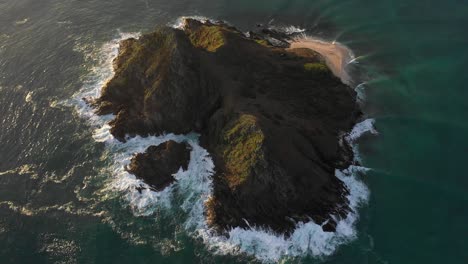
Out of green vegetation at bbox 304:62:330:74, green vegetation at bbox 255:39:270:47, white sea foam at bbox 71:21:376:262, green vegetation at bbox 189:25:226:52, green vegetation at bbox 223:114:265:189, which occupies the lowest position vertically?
white sea foam at bbox 71:21:376:262

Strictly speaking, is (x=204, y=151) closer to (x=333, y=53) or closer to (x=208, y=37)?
(x=208, y=37)

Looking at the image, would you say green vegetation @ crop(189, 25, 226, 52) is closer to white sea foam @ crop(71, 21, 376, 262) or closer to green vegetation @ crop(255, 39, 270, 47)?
green vegetation @ crop(255, 39, 270, 47)

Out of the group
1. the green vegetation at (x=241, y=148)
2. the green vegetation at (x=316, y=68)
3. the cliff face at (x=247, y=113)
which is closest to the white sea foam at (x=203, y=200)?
the cliff face at (x=247, y=113)

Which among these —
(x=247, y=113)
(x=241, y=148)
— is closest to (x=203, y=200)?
(x=241, y=148)

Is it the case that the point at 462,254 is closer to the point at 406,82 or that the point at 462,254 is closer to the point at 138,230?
the point at 406,82

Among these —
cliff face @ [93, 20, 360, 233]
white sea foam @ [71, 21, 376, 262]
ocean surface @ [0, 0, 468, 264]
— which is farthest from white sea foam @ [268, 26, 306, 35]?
white sea foam @ [71, 21, 376, 262]

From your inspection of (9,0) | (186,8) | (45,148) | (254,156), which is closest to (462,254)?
(254,156)

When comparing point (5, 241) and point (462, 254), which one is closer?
point (462, 254)
